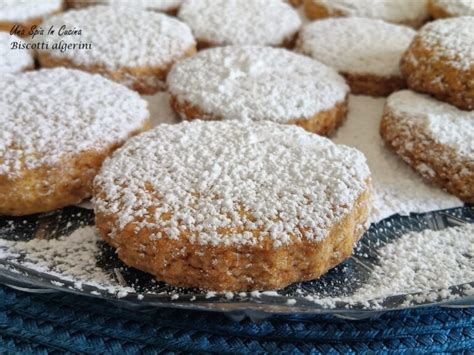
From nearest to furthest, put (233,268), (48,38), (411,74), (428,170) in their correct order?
(233,268)
(428,170)
(411,74)
(48,38)

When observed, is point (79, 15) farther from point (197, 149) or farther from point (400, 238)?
point (400, 238)

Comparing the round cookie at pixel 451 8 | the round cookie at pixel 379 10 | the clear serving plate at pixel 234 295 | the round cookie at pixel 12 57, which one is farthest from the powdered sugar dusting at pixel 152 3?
the clear serving plate at pixel 234 295

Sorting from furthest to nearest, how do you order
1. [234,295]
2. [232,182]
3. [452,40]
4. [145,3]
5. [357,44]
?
[145,3]
[357,44]
[452,40]
[232,182]
[234,295]

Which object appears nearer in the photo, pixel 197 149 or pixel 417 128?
pixel 197 149

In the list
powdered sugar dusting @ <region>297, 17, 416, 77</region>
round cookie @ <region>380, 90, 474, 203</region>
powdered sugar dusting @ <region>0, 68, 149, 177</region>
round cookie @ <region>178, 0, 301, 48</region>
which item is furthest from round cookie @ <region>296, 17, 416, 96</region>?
powdered sugar dusting @ <region>0, 68, 149, 177</region>

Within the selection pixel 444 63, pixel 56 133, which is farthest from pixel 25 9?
pixel 444 63

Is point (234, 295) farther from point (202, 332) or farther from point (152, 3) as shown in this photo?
point (152, 3)

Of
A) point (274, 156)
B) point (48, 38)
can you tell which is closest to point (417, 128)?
point (274, 156)
